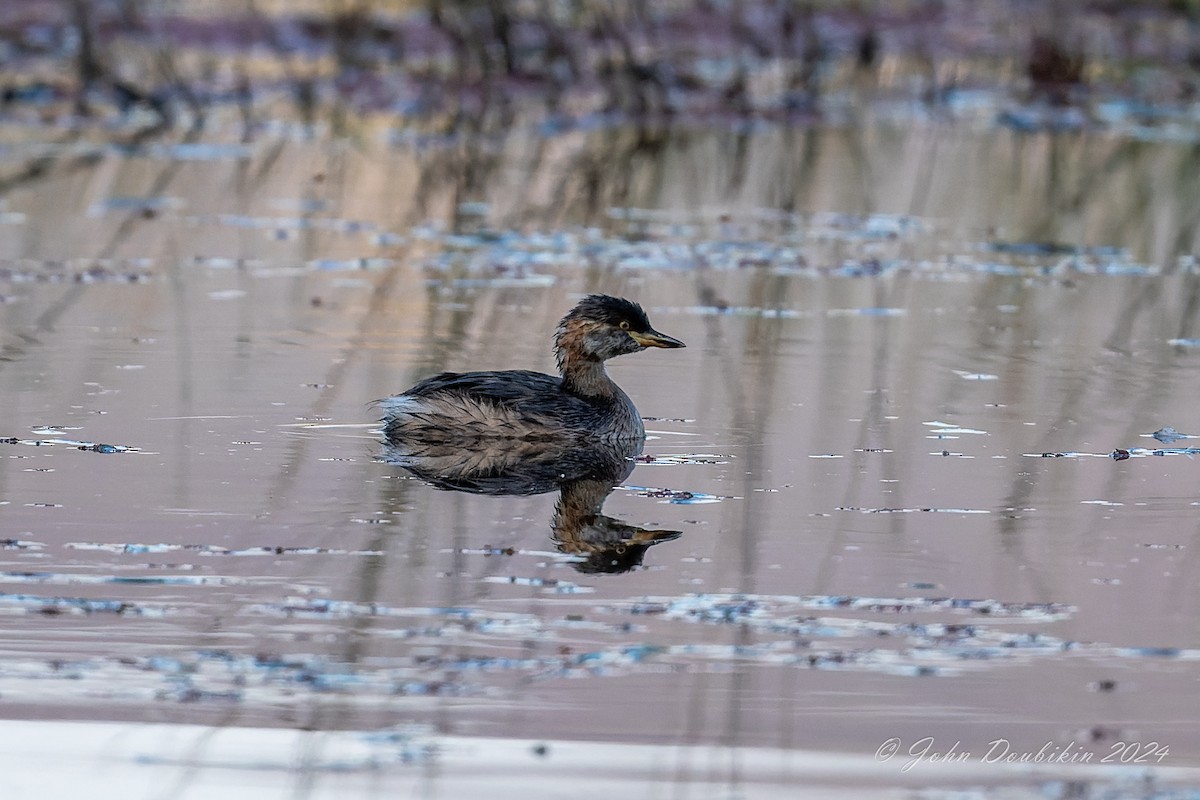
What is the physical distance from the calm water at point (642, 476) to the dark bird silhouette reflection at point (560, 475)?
0.12m

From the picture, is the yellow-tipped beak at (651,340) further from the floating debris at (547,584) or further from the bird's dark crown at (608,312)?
the floating debris at (547,584)

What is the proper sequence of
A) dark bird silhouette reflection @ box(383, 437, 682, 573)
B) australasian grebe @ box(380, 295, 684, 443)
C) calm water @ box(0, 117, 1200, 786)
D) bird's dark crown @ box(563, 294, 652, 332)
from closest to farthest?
calm water @ box(0, 117, 1200, 786), dark bird silhouette reflection @ box(383, 437, 682, 573), australasian grebe @ box(380, 295, 684, 443), bird's dark crown @ box(563, 294, 652, 332)

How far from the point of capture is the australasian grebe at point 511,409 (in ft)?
29.7

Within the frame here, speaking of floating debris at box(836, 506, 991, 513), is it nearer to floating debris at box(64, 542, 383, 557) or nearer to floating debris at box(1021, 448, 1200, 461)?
floating debris at box(1021, 448, 1200, 461)

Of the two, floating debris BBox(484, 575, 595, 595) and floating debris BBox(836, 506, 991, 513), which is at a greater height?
floating debris BBox(836, 506, 991, 513)

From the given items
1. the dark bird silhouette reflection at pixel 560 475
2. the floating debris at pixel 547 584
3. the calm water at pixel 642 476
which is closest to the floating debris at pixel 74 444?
the calm water at pixel 642 476

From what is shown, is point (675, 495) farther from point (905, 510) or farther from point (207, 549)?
point (207, 549)

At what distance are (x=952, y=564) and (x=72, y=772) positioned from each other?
301cm

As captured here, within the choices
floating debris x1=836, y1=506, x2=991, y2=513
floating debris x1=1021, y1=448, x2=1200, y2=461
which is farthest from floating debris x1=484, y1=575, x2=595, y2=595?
floating debris x1=1021, y1=448, x2=1200, y2=461

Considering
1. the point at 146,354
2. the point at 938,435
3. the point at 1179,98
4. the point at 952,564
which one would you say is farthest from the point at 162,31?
the point at 952,564

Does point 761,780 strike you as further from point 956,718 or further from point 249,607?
point 249,607

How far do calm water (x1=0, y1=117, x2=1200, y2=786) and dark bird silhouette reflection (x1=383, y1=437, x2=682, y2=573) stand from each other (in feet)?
0.38

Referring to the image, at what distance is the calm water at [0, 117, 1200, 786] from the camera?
571 cm

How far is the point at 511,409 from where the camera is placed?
30.1 feet
